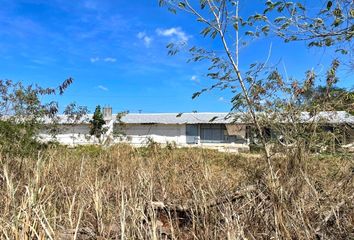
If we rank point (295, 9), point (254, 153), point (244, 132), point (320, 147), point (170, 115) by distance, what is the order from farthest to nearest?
point (170, 115) → point (254, 153) → point (244, 132) → point (320, 147) → point (295, 9)

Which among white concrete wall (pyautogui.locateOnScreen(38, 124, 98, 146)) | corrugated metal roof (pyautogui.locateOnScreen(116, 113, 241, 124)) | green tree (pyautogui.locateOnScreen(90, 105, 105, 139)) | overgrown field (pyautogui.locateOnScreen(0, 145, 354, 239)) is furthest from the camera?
corrugated metal roof (pyautogui.locateOnScreen(116, 113, 241, 124))

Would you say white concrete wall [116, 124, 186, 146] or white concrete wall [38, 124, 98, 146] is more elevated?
white concrete wall [116, 124, 186, 146]

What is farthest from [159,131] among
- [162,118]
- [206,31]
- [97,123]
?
[206,31]

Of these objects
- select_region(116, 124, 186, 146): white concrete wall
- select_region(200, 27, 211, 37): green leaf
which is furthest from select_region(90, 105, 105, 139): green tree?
select_region(200, 27, 211, 37): green leaf

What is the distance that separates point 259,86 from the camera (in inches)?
164

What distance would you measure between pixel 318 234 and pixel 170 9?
282 centimetres

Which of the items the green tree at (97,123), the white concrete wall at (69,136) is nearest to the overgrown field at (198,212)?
the white concrete wall at (69,136)

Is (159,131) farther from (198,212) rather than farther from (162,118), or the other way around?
(198,212)

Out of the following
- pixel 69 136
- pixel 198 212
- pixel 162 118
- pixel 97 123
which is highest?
pixel 162 118

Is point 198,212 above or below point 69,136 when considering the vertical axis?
below

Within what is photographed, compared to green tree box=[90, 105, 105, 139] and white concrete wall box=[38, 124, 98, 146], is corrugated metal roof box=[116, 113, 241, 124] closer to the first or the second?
green tree box=[90, 105, 105, 139]

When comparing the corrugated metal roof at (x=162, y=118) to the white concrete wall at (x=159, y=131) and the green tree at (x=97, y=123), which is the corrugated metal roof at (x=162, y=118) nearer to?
the white concrete wall at (x=159, y=131)

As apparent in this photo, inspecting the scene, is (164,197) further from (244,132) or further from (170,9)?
(170,9)

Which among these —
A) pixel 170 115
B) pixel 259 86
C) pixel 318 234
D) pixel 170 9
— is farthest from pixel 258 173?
pixel 170 115
